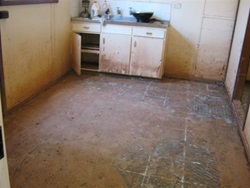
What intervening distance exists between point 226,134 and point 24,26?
2.53m

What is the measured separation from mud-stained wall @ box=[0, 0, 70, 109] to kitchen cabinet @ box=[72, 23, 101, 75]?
0.17 m

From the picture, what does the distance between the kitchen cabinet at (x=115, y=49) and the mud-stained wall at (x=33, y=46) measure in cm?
62

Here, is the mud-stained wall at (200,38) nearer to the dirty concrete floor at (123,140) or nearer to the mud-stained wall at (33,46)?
the dirty concrete floor at (123,140)

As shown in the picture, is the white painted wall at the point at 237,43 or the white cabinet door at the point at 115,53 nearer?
the white painted wall at the point at 237,43

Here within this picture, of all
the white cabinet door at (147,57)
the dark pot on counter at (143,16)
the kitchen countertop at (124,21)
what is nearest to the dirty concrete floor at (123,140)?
the white cabinet door at (147,57)

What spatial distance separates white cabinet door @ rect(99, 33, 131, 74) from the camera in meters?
4.39

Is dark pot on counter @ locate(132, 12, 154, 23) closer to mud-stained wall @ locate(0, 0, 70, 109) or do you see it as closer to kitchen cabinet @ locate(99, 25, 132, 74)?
kitchen cabinet @ locate(99, 25, 132, 74)

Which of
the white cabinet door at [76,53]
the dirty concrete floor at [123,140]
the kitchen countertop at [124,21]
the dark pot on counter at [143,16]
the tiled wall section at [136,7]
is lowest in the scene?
the dirty concrete floor at [123,140]

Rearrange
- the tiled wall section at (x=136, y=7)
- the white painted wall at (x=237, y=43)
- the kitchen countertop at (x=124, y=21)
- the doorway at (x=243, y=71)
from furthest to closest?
the tiled wall section at (x=136, y=7), the kitchen countertop at (x=124, y=21), the white painted wall at (x=237, y=43), the doorway at (x=243, y=71)

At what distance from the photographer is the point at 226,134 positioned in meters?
2.89

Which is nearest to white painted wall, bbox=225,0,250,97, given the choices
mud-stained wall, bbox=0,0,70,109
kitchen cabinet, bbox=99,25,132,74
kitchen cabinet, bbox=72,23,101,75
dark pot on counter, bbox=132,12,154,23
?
dark pot on counter, bbox=132,12,154,23

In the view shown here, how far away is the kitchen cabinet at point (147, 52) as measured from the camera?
4.24 m

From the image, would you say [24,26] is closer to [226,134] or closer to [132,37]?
[132,37]

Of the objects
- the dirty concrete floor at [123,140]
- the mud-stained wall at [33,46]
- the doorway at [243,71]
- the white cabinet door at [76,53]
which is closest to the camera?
the dirty concrete floor at [123,140]
